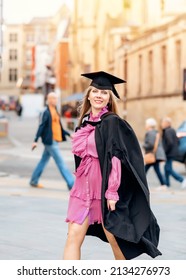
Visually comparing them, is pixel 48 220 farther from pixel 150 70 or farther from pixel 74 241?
pixel 150 70

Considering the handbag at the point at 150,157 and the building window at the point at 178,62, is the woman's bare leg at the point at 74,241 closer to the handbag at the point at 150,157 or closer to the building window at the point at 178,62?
the handbag at the point at 150,157

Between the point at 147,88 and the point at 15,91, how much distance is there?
5480 inches

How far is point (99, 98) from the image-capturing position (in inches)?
238

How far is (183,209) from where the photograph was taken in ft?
39.7

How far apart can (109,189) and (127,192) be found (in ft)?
0.64

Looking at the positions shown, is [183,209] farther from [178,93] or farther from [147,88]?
[147,88]

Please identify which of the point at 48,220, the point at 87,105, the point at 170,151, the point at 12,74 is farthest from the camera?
the point at 12,74

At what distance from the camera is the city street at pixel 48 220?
26.6 feet

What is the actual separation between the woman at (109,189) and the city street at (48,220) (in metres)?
1.86

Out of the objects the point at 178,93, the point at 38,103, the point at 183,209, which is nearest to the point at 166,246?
the point at 183,209

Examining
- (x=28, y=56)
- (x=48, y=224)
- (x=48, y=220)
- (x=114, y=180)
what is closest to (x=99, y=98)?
(x=114, y=180)

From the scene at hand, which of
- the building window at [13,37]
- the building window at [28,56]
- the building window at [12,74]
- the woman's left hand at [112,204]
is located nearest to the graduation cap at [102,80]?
the woman's left hand at [112,204]

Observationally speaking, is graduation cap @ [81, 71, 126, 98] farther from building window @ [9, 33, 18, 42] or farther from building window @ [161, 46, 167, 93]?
building window @ [9, 33, 18, 42]

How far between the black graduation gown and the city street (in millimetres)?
2020
